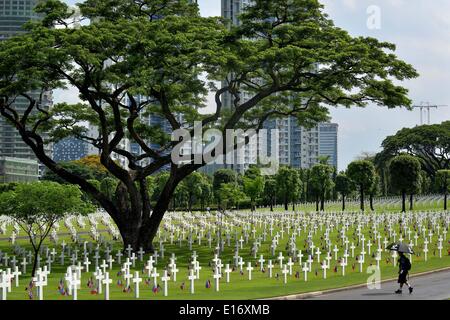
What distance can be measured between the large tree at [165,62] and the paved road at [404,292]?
14.3 m

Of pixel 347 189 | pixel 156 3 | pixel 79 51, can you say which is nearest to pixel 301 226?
pixel 156 3

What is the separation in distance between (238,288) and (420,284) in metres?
5.82

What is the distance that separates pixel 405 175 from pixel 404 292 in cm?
5456

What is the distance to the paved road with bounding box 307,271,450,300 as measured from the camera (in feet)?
61.2

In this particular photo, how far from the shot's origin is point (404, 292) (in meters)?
19.8

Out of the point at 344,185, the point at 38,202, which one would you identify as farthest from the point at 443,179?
the point at 38,202

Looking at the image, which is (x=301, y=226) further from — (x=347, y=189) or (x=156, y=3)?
(x=347, y=189)

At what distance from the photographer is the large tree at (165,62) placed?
32156 millimetres

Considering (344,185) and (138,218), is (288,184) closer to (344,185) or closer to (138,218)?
(344,185)

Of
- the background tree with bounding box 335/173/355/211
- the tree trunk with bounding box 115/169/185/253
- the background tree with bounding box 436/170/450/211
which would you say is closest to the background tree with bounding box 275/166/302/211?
the background tree with bounding box 335/173/355/211

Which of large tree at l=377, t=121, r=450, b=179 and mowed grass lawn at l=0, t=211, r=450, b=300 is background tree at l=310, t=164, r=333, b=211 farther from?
mowed grass lawn at l=0, t=211, r=450, b=300

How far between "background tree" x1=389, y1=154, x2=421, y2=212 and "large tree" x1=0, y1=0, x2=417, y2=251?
34364 mm

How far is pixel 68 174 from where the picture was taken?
3581 centimetres

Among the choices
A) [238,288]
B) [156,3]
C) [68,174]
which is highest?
[156,3]
